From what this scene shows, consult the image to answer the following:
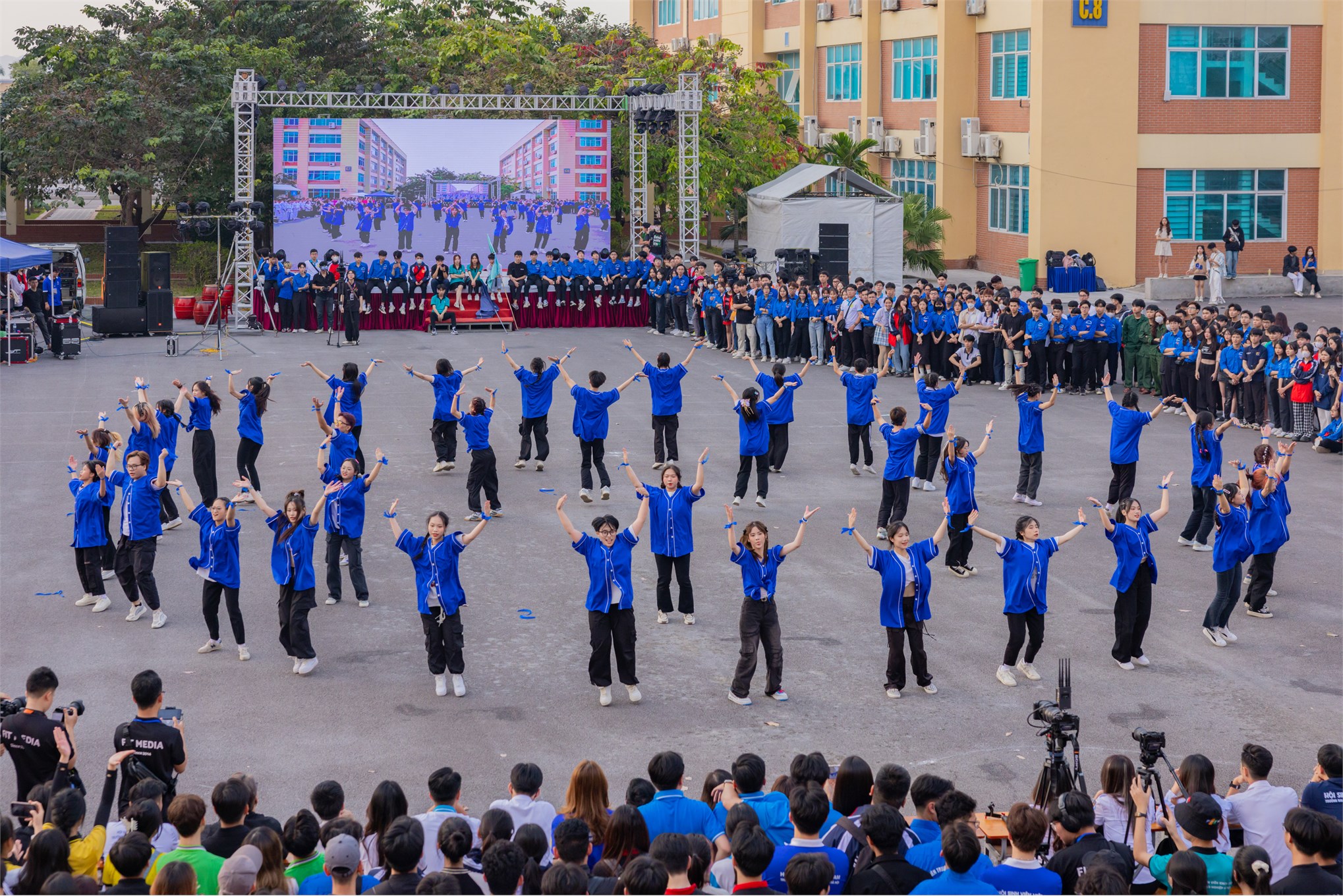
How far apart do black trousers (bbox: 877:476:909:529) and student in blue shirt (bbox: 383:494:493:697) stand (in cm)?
564

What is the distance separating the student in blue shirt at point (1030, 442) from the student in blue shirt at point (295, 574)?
8.75m

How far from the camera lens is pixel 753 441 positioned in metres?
16.7

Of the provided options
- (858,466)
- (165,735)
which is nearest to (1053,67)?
(858,466)

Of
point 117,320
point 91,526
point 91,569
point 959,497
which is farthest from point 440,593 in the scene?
point 117,320

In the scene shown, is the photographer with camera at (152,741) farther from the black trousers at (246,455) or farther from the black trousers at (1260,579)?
the black trousers at (1260,579)

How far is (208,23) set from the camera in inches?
1763

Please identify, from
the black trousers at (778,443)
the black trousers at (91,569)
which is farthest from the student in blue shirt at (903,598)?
the black trousers at (778,443)

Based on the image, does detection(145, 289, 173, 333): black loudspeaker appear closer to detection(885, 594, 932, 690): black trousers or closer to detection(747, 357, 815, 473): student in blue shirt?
detection(747, 357, 815, 473): student in blue shirt

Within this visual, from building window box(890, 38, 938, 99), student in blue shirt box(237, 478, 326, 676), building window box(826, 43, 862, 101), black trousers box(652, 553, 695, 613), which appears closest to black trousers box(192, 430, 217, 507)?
student in blue shirt box(237, 478, 326, 676)

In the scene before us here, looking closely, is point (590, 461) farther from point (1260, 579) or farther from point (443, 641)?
point (1260, 579)

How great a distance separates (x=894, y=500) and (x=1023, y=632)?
13.6 feet

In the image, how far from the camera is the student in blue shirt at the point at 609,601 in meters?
11.0

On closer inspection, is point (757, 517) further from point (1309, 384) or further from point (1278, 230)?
point (1278, 230)

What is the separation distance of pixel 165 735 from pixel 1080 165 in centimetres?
3294
